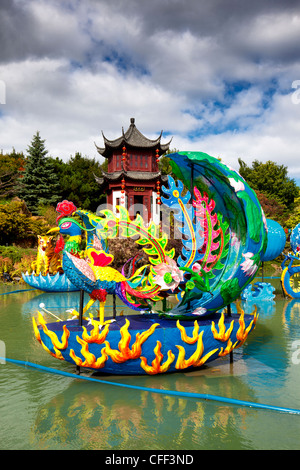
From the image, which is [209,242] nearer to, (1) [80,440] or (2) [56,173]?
(1) [80,440]

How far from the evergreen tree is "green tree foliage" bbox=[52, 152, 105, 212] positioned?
39.4 inches

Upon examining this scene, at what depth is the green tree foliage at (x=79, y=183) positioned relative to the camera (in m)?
31.0

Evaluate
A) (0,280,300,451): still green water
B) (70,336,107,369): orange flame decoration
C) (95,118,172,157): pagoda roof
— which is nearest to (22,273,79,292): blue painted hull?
(0,280,300,451): still green water

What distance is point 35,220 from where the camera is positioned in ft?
81.3

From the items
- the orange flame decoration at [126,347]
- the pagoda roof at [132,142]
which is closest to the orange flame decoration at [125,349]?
the orange flame decoration at [126,347]

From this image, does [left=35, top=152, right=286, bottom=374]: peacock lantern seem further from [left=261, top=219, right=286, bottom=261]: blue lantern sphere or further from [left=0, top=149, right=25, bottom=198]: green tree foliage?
[left=0, top=149, right=25, bottom=198]: green tree foliage

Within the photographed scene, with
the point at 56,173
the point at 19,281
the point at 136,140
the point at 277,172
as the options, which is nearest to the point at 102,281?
the point at 19,281

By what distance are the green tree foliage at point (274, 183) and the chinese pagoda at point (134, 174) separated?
10.4 metres

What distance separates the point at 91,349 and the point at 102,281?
1.03 meters

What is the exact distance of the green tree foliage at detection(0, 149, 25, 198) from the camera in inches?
1136

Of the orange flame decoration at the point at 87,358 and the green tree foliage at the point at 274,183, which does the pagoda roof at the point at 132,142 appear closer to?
the green tree foliage at the point at 274,183

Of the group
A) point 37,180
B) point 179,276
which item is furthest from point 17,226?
point 179,276

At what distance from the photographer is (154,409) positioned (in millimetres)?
4238

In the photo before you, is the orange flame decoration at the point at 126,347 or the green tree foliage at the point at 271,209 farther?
the green tree foliage at the point at 271,209
